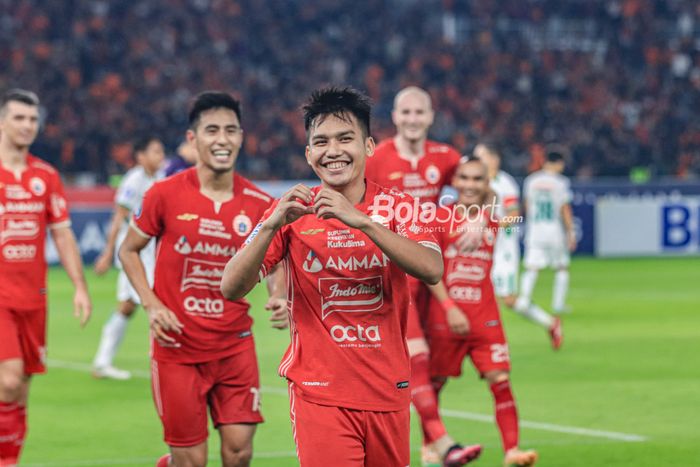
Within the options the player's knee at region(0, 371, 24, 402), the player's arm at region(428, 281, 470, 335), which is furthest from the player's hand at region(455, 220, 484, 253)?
the player's knee at region(0, 371, 24, 402)

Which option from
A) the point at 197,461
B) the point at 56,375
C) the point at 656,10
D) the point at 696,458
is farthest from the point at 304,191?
the point at 656,10

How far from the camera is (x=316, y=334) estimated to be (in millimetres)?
4645

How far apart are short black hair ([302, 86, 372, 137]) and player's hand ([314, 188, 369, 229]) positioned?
1.64 feet

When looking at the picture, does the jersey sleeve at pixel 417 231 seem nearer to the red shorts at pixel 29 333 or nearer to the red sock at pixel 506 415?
the red sock at pixel 506 415

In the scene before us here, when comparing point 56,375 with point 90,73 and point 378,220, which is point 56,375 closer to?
point 378,220

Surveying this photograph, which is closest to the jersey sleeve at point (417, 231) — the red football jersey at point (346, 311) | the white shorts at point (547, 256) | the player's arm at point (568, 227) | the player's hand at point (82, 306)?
the red football jersey at point (346, 311)

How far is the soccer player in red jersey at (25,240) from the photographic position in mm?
7488

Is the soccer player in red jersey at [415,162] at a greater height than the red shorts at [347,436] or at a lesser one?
greater

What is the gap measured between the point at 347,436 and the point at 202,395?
1.98m

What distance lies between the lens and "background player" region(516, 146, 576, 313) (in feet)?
55.3

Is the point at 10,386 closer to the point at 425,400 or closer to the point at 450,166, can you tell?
the point at 425,400

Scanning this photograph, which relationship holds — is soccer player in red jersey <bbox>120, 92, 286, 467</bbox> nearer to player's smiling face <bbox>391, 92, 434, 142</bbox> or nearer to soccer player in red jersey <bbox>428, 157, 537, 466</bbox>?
soccer player in red jersey <bbox>428, 157, 537, 466</bbox>

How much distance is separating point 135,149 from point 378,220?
8.53 metres

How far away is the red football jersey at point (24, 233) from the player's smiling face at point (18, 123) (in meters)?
0.19
